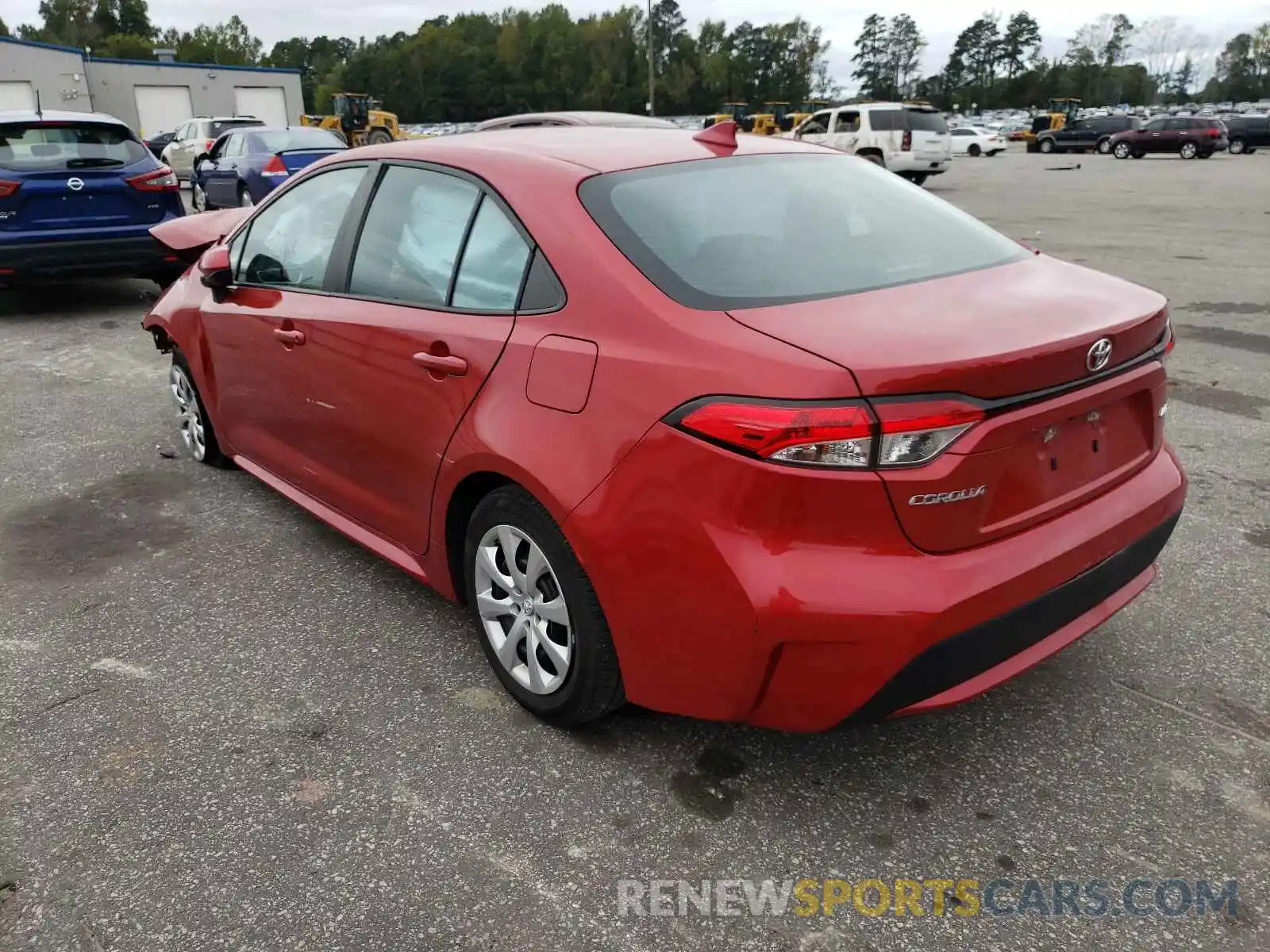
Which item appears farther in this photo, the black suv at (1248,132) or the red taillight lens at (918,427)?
the black suv at (1248,132)

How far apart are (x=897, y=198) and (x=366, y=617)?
229 cm

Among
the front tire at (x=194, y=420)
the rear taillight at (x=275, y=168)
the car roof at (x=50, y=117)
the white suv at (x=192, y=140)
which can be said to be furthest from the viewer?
the white suv at (x=192, y=140)

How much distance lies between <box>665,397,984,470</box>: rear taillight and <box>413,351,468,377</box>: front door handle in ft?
3.23

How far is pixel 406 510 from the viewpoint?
10.4 feet

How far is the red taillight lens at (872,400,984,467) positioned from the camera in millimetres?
2049

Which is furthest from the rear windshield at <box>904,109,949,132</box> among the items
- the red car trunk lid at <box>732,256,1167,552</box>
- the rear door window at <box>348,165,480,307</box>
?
the red car trunk lid at <box>732,256,1167,552</box>

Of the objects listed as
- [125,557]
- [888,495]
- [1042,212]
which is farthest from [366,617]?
[1042,212]

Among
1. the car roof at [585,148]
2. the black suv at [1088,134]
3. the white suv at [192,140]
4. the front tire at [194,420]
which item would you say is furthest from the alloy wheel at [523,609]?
the black suv at [1088,134]

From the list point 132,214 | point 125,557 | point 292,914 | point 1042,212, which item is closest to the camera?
point 292,914

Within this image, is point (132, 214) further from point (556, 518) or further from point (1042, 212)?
point (1042, 212)

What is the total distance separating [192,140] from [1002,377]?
24.4 meters

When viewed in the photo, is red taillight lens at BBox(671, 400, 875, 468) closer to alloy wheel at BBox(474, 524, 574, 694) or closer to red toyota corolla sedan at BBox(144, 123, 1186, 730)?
red toyota corolla sedan at BBox(144, 123, 1186, 730)

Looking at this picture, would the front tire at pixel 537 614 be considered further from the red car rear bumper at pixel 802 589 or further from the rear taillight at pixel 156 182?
the rear taillight at pixel 156 182

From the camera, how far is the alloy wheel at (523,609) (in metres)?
2.68
